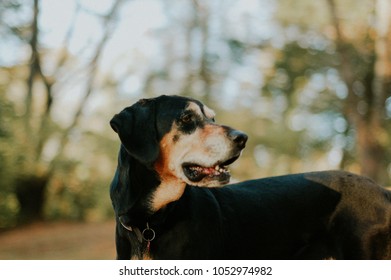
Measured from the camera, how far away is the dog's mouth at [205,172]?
149 inches

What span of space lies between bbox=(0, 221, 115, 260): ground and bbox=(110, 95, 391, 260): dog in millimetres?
7354

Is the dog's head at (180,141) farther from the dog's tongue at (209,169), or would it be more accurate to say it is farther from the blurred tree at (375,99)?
the blurred tree at (375,99)

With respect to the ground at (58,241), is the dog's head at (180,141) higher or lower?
higher

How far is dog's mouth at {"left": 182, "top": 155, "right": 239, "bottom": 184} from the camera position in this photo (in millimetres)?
3797

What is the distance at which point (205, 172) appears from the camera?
3826mm

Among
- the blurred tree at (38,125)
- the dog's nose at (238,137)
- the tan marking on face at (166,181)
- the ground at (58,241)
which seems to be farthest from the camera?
the blurred tree at (38,125)

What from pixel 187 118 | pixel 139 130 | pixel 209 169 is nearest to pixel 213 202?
pixel 209 169

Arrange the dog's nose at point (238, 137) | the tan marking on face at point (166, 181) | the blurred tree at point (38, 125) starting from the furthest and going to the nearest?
the blurred tree at point (38, 125) → the tan marking on face at point (166, 181) → the dog's nose at point (238, 137)

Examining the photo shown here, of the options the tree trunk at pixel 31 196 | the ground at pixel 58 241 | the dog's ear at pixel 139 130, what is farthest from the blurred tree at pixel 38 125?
the dog's ear at pixel 139 130

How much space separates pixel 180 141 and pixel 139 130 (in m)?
0.33

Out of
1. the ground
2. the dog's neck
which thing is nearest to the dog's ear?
the dog's neck

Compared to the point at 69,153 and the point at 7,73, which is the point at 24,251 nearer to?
the point at 69,153

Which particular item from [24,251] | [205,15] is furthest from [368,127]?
[24,251]
